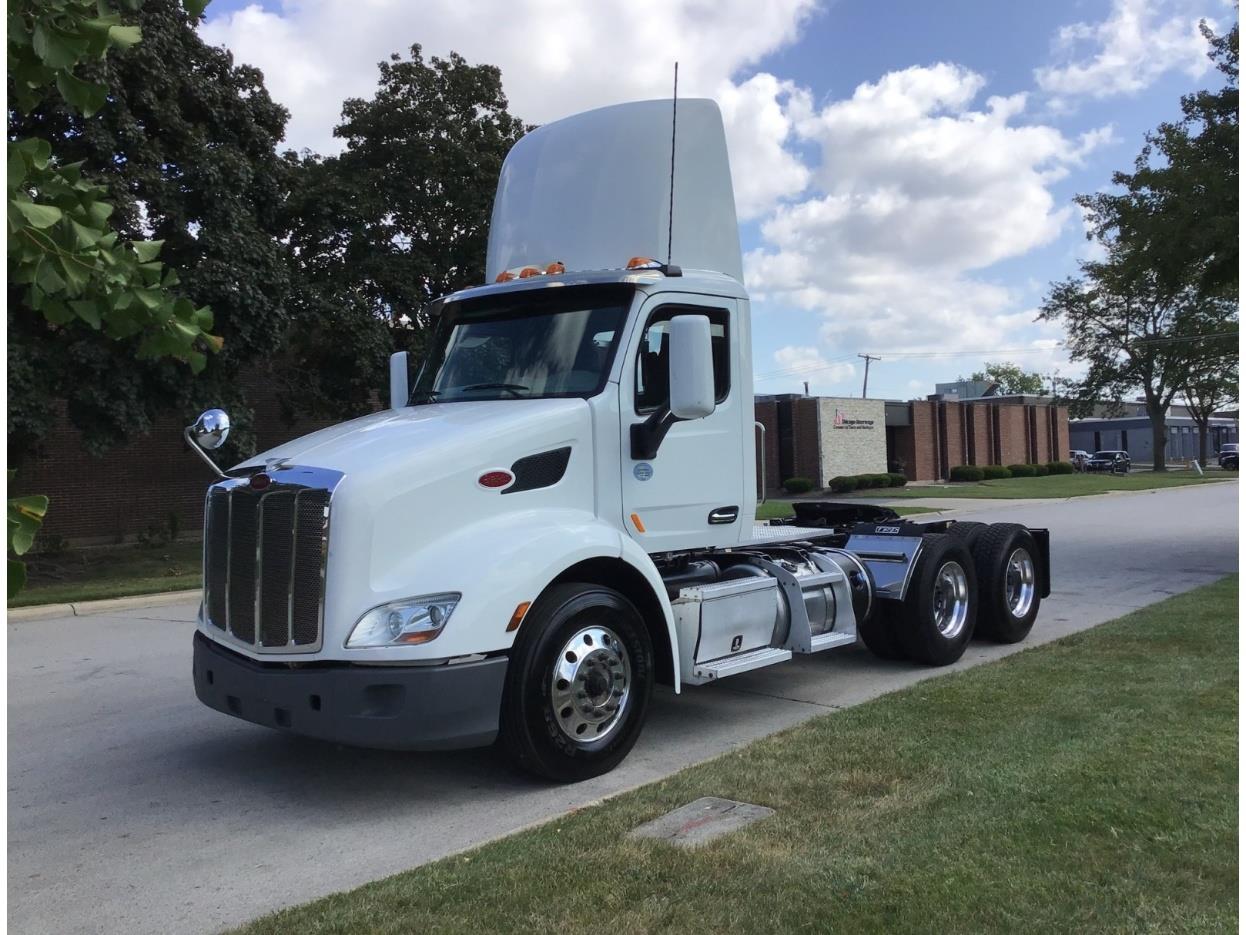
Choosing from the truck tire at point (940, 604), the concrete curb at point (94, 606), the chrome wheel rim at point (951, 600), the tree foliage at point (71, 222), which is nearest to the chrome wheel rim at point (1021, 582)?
the truck tire at point (940, 604)

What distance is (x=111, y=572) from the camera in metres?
18.0

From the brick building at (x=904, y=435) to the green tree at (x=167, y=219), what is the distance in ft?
66.9

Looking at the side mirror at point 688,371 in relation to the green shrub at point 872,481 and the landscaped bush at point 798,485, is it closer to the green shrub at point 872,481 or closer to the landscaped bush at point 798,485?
the landscaped bush at point 798,485

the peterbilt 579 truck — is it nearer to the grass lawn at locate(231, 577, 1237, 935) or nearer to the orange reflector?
the orange reflector

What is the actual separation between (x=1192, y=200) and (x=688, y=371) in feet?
39.4

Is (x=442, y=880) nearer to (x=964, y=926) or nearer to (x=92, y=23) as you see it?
(x=964, y=926)

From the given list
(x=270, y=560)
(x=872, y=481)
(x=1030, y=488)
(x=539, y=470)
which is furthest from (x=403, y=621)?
(x=1030, y=488)

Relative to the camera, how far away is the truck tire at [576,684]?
5293 millimetres

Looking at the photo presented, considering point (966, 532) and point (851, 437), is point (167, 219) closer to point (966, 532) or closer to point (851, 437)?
point (966, 532)

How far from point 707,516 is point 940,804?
2443 mm

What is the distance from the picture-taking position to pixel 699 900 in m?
3.86

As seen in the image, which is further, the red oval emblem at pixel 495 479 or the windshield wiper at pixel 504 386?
the windshield wiper at pixel 504 386

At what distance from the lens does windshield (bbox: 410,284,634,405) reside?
6156mm

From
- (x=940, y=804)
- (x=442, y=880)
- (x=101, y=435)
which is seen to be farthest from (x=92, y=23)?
(x=101, y=435)
